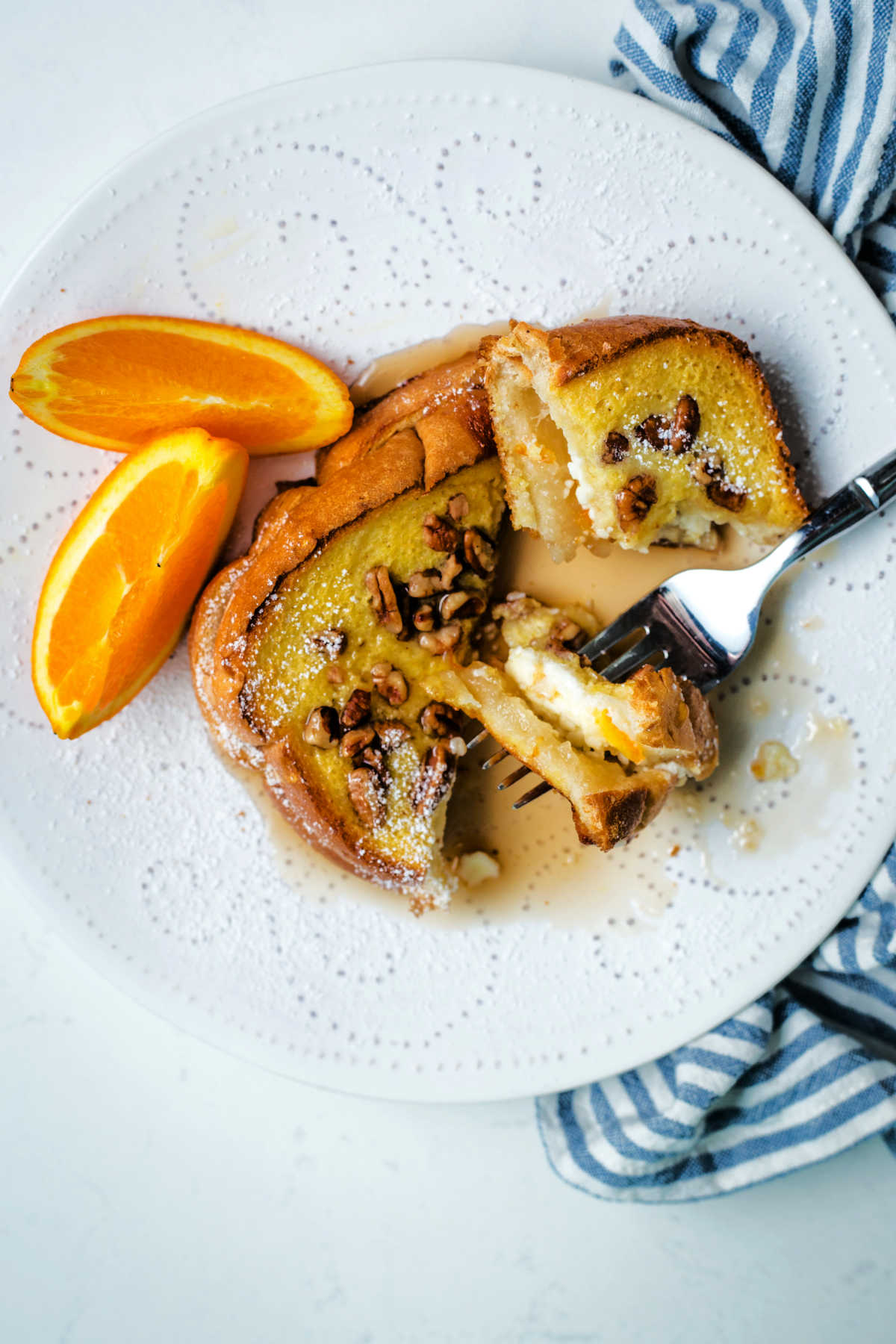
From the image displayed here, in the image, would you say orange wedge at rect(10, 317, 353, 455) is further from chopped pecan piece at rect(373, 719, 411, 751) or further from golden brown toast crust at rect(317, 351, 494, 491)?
chopped pecan piece at rect(373, 719, 411, 751)

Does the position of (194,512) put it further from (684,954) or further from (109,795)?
(684,954)

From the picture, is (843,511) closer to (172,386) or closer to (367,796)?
(367,796)

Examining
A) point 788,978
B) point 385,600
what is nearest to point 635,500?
point 385,600

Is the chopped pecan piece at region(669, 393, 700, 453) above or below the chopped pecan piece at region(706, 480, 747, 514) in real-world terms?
above

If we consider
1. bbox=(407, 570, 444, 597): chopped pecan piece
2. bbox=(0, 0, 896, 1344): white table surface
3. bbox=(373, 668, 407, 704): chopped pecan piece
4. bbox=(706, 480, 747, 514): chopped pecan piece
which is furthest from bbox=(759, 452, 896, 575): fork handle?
bbox=(0, 0, 896, 1344): white table surface

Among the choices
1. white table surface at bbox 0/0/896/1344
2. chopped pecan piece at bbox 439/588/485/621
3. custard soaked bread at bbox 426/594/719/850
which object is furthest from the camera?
white table surface at bbox 0/0/896/1344
